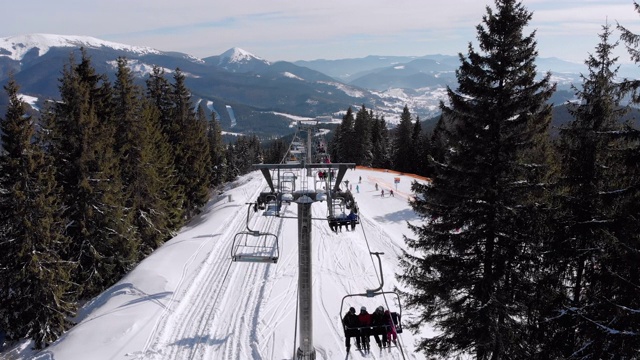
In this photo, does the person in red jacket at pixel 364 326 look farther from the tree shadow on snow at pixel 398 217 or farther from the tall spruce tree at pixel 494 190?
the tree shadow on snow at pixel 398 217

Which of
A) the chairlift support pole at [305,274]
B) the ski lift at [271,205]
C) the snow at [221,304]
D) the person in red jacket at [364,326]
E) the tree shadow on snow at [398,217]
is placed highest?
the ski lift at [271,205]

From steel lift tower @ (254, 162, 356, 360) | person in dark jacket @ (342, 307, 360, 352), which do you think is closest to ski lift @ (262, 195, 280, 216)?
steel lift tower @ (254, 162, 356, 360)

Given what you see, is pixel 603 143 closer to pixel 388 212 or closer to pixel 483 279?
pixel 483 279

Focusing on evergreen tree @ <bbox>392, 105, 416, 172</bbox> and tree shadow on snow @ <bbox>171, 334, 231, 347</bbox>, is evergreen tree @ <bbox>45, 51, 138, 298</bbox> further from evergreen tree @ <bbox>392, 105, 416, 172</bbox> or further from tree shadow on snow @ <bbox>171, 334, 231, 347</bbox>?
evergreen tree @ <bbox>392, 105, 416, 172</bbox>

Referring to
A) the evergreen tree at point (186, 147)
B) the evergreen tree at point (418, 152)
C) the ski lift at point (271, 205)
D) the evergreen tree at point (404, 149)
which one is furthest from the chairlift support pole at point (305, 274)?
the evergreen tree at point (404, 149)

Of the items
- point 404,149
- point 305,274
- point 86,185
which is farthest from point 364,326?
point 404,149

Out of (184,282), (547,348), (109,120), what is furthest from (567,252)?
(109,120)
